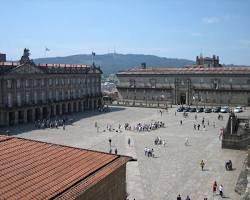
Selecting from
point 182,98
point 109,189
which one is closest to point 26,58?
point 182,98

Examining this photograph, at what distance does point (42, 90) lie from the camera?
67812mm

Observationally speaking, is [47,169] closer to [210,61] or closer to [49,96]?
[49,96]

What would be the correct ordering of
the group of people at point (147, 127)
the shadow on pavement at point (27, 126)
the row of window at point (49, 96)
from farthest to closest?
the row of window at point (49, 96), the group of people at point (147, 127), the shadow on pavement at point (27, 126)

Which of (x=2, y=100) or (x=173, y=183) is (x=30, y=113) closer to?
(x=2, y=100)

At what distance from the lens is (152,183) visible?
98.3 ft

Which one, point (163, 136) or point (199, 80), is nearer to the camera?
point (163, 136)

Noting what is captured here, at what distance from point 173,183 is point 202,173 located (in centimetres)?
380

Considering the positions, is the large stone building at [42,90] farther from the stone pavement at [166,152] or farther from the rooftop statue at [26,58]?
the stone pavement at [166,152]

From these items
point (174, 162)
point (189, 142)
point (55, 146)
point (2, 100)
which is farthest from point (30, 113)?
point (55, 146)

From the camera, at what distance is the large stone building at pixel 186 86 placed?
268ft

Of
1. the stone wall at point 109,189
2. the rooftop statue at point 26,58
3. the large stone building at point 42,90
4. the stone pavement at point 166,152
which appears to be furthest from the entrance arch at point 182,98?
the stone wall at point 109,189

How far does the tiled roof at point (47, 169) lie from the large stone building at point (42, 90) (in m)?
42.7

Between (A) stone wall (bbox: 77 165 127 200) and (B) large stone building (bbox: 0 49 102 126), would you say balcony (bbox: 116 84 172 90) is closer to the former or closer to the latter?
(B) large stone building (bbox: 0 49 102 126)

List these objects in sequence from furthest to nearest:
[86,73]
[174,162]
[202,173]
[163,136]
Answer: [86,73] < [163,136] < [174,162] < [202,173]
